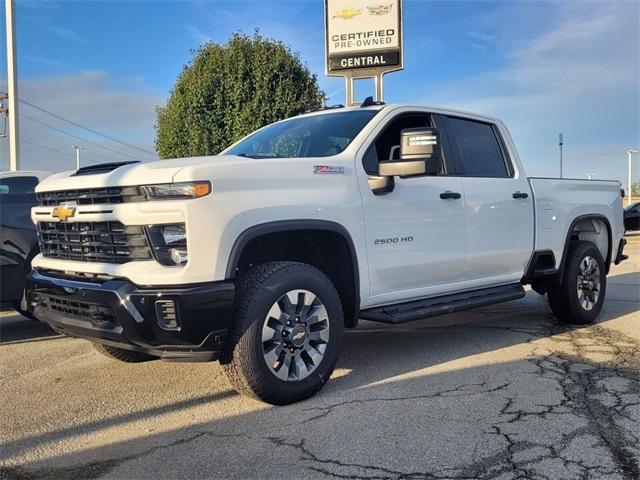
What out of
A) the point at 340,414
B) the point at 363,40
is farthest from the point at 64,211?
the point at 363,40

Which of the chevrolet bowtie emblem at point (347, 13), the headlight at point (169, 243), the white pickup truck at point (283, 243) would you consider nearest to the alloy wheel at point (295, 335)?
the white pickup truck at point (283, 243)

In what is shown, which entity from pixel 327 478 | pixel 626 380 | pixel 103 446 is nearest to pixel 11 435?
pixel 103 446

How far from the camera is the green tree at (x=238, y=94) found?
17.2 metres

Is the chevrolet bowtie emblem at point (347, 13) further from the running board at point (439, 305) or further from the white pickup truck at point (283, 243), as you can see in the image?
the running board at point (439, 305)

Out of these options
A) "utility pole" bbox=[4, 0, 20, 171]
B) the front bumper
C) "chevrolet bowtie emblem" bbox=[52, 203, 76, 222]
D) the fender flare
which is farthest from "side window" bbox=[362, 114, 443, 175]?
"utility pole" bbox=[4, 0, 20, 171]

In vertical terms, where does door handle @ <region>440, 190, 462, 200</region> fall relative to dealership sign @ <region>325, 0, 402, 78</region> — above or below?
below

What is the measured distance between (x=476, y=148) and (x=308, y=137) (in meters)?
1.74

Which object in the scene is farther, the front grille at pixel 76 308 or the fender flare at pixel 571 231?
the fender flare at pixel 571 231

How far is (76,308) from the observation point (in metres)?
3.85

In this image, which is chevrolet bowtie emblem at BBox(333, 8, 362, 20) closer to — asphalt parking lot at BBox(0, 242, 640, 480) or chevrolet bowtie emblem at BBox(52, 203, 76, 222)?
asphalt parking lot at BBox(0, 242, 640, 480)

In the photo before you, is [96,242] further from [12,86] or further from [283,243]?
[12,86]

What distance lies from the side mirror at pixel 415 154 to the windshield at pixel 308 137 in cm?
46

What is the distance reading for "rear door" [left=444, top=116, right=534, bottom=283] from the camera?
5305 mm

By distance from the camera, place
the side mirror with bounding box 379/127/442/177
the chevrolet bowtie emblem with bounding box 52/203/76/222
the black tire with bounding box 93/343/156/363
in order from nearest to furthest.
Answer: the chevrolet bowtie emblem with bounding box 52/203/76/222
the side mirror with bounding box 379/127/442/177
the black tire with bounding box 93/343/156/363
